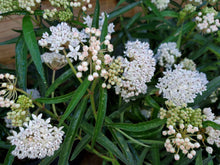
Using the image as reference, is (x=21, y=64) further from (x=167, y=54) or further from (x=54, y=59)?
(x=167, y=54)

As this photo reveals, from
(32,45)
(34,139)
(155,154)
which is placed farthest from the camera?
(155,154)

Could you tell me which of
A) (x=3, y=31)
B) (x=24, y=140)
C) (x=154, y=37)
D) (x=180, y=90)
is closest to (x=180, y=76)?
(x=180, y=90)

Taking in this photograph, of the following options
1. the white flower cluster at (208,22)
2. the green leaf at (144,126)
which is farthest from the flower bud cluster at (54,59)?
the white flower cluster at (208,22)

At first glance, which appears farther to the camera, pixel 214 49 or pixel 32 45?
pixel 214 49

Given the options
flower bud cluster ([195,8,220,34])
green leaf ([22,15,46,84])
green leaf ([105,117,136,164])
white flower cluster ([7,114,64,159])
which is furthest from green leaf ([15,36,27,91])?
flower bud cluster ([195,8,220,34])

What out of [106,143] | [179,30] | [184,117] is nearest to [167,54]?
[179,30]

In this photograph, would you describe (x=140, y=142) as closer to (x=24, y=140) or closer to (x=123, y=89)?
(x=123, y=89)
